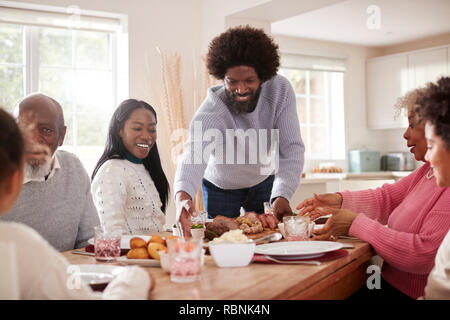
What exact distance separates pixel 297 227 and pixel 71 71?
3.43 meters

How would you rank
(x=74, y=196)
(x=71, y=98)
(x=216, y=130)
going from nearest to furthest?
(x=74, y=196)
(x=216, y=130)
(x=71, y=98)

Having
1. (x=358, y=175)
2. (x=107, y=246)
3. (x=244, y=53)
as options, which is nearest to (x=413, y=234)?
(x=107, y=246)

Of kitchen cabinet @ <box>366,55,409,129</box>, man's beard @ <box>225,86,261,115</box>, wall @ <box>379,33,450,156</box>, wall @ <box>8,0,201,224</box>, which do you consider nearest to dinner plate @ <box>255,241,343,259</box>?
man's beard @ <box>225,86,261,115</box>

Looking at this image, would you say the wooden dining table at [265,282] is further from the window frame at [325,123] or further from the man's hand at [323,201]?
the window frame at [325,123]

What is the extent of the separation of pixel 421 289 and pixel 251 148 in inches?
43.7

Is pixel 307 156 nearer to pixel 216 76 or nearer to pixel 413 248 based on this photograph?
pixel 216 76

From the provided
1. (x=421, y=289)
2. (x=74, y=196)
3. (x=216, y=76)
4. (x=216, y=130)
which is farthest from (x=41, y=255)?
(x=216, y=76)

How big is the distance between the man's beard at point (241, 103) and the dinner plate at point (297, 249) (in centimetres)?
91

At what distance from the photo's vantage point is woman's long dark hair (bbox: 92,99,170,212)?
2.39 meters

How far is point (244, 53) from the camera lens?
2207 mm

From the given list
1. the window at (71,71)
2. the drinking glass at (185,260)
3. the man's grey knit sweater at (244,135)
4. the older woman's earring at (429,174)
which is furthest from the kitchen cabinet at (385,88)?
the drinking glass at (185,260)

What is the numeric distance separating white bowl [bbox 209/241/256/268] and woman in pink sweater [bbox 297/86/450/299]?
1.63 feet

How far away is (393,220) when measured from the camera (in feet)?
5.71

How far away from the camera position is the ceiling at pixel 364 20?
14.9 ft
